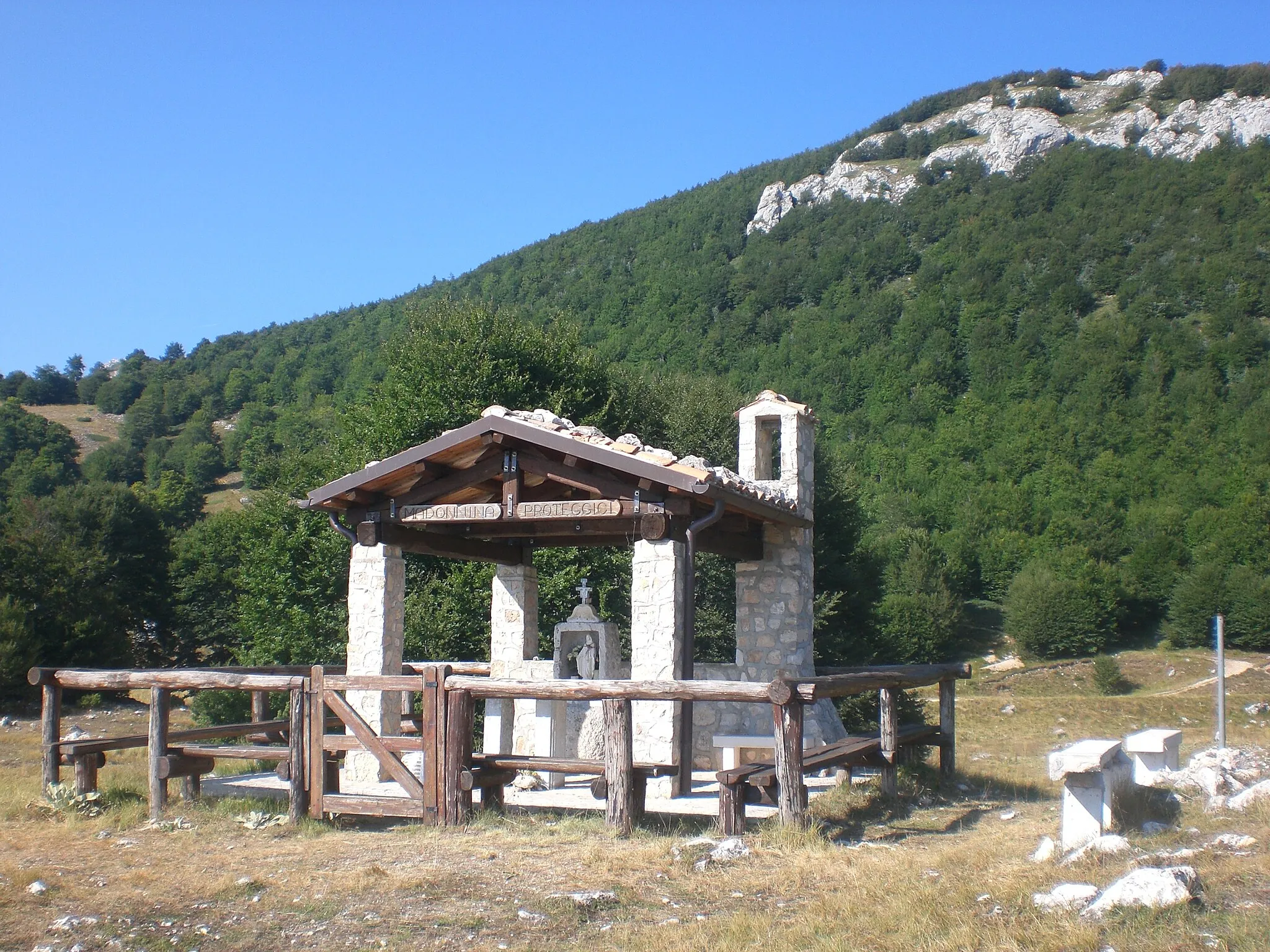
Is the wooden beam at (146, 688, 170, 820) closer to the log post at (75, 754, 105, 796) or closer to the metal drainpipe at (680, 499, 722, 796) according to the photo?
the log post at (75, 754, 105, 796)

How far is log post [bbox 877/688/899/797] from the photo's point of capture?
966 cm

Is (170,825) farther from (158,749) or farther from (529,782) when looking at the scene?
(529,782)

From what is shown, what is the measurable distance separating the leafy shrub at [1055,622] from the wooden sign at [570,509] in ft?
131

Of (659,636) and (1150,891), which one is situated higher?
(659,636)

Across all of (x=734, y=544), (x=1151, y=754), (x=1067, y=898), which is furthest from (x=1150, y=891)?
(x=734, y=544)

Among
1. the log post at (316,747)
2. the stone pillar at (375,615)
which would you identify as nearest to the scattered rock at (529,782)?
the stone pillar at (375,615)

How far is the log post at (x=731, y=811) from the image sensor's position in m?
7.68

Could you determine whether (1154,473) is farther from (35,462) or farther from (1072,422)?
(35,462)

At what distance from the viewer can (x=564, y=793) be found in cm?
1065

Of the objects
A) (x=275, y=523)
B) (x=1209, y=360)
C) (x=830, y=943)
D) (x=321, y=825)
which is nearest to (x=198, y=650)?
(x=275, y=523)

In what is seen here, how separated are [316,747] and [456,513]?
274 cm

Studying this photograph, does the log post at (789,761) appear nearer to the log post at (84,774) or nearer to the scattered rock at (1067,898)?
the scattered rock at (1067,898)

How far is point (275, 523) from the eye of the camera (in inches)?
996

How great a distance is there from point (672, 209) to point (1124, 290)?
3784 cm
